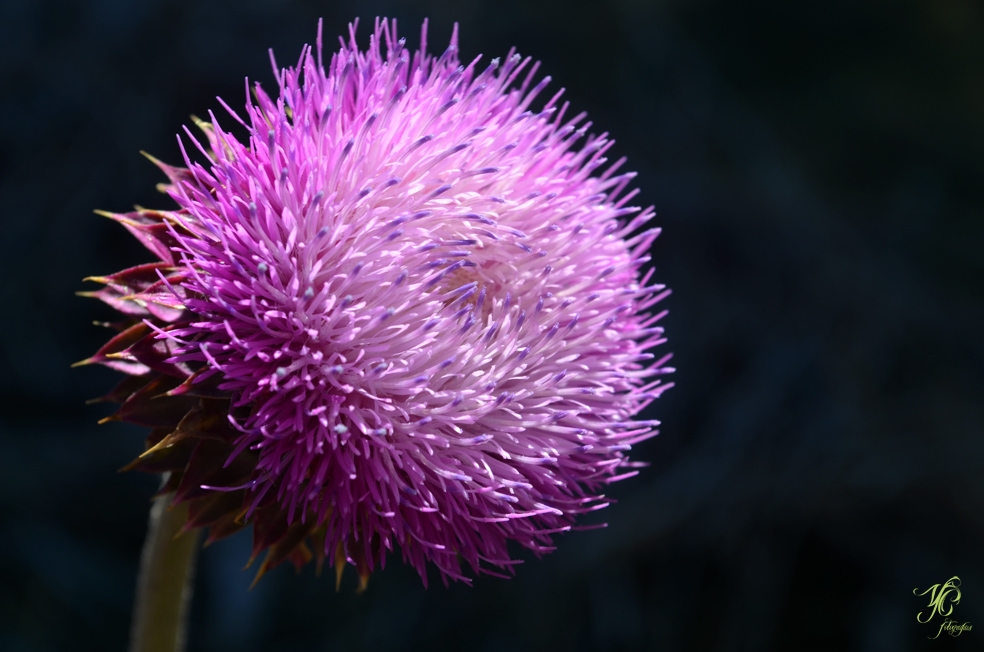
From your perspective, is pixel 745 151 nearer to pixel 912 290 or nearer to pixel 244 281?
pixel 912 290

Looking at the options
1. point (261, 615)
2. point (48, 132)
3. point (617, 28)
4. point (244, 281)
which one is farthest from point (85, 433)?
point (617, 28)

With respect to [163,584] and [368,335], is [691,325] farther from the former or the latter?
[163,584]

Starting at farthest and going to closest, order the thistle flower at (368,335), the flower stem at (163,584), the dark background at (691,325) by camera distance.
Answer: the dark background at (691,325)
the flower stem at (163,584)
the thistle flower at (368,335)

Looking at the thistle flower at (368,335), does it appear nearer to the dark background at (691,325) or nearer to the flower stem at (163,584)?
the flower stem at (163,584)

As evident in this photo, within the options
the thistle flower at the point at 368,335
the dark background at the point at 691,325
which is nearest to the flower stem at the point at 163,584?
the thistle flower at the point at 368,335

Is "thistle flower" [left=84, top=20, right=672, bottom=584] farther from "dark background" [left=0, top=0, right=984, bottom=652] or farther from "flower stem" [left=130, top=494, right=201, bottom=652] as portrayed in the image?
"dark background" [left=0, top=0, right=984, bottom=652]
